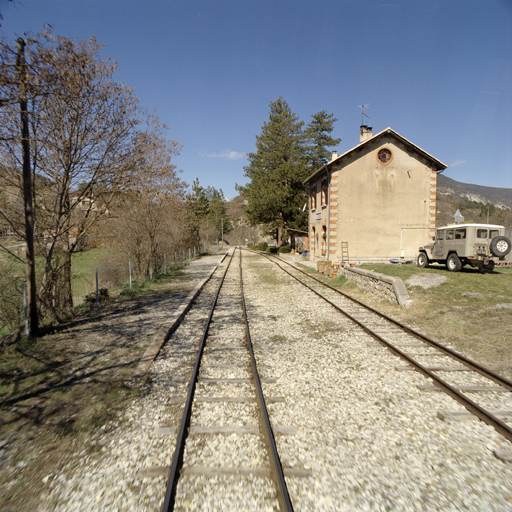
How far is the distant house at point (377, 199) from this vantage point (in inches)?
868

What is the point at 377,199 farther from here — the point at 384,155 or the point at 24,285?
the point at 24,285

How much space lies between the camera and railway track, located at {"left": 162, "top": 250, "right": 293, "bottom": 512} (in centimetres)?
283

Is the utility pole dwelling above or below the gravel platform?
above

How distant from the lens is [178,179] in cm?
2081

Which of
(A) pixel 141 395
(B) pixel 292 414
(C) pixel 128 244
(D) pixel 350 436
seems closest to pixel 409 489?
(D) pixel 350 436

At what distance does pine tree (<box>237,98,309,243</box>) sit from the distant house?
48.9 feet

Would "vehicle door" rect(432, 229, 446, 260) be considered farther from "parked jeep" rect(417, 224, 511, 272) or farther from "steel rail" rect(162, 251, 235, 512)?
"steel rail" rect(162, 251, 235, 512)

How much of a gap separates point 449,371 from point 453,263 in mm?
10880

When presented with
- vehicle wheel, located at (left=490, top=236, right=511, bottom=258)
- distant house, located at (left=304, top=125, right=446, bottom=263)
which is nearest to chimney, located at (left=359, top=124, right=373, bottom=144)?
distant house, located at (left=304, top=125, right=446, bottom=263)

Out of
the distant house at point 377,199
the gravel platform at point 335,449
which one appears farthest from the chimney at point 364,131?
the gravel platform at point 335,449

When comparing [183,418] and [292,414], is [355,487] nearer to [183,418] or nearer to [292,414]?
[292,414]

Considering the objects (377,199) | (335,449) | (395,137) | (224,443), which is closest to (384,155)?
(395,137)

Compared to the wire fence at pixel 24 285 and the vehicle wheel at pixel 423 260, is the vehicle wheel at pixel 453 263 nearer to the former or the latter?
the vehicle wheel at pixel 423 260

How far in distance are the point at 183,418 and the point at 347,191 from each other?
2036 centimetres
